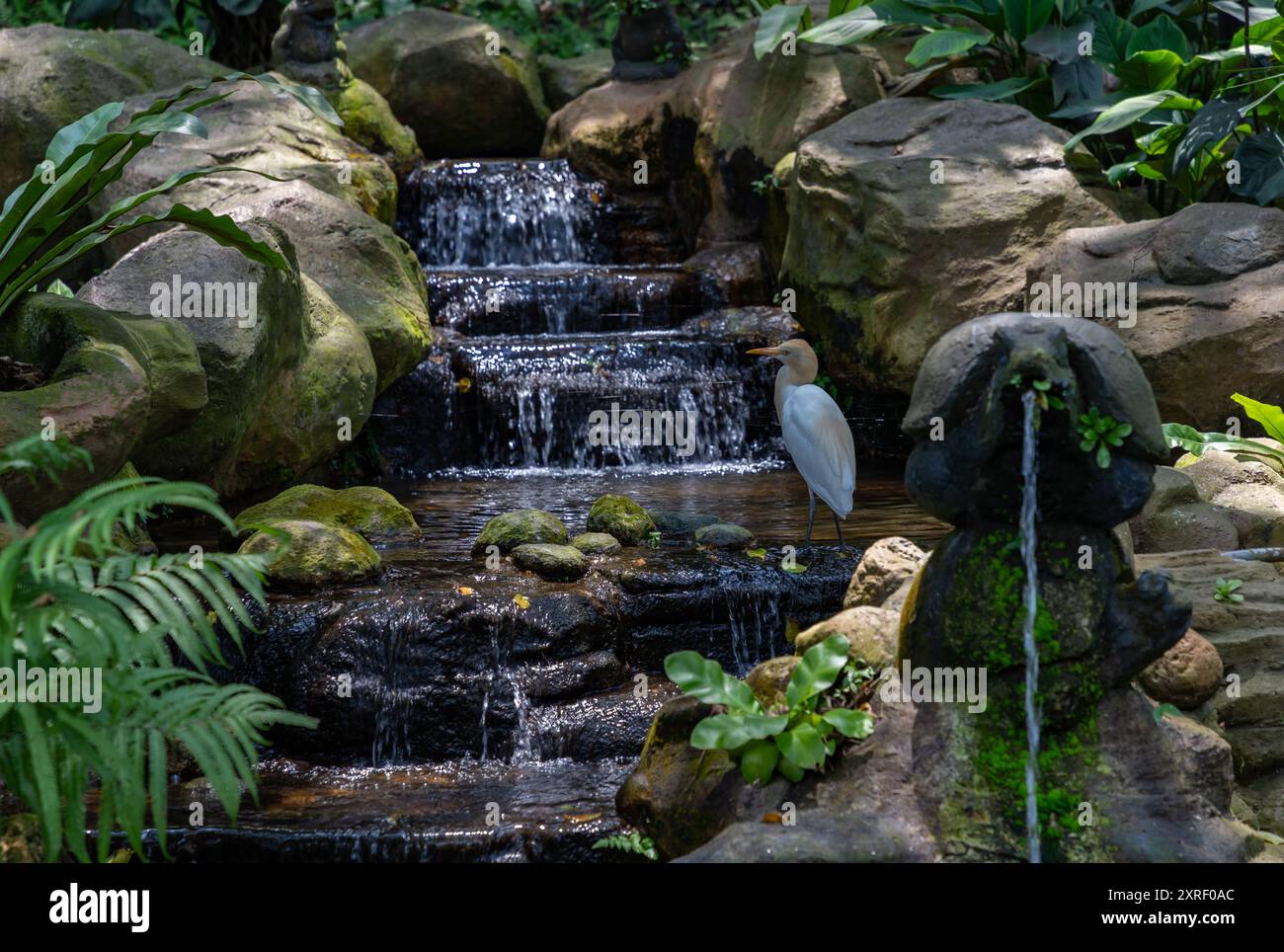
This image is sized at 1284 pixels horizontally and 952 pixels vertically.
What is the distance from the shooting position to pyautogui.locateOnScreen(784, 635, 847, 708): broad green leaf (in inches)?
136

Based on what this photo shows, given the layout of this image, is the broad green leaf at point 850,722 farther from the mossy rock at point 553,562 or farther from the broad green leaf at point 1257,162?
the broad green leaf at point 1257,162

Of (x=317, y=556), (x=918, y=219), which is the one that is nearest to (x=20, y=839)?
(x=317, y=556)

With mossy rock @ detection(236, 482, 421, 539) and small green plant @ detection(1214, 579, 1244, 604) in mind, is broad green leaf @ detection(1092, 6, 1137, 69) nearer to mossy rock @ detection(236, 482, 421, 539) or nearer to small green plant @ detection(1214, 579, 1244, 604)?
small green plant @ detection(1214, 579, 1244, 604)

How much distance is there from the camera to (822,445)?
5426 millimetres

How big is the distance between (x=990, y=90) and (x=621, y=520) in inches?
198

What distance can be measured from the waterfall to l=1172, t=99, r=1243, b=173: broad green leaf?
511 cm

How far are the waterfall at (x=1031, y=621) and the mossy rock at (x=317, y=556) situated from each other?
114 inches

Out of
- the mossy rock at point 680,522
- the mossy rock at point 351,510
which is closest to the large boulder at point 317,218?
the mossy rock at point 351,510

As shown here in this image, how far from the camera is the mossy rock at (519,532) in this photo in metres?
5.74

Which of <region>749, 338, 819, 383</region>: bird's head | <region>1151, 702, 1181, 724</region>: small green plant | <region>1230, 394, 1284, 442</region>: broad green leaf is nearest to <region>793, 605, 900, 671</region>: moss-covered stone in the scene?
<region>1151, 702, 1181, 724</region>: small green plant

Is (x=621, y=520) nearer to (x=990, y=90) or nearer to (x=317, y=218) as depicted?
(x=317, y=218)

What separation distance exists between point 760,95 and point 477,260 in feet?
8.36

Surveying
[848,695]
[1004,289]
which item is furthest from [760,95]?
[848,695]

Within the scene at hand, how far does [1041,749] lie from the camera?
11.2ft
